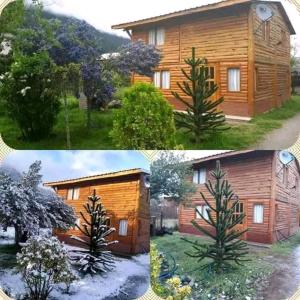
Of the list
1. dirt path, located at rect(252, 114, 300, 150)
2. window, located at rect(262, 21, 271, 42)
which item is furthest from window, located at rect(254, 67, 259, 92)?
dirt path, located at rect(252, 114, 300, 150)

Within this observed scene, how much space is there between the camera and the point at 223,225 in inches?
157

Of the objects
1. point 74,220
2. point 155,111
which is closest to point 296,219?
point 155,111

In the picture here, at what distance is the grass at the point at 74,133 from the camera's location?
12.2ft

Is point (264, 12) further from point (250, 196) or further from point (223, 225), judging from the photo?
point (223, 225)

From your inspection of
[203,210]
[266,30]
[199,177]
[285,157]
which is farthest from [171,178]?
[266,30]

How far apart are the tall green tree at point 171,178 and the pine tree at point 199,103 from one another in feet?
0.85

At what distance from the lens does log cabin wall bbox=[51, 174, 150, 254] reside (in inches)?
156

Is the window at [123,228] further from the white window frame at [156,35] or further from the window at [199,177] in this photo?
the white window frame at [156,35]

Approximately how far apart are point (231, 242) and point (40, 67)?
1.84m

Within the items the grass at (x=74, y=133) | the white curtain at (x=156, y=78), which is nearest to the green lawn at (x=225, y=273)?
the grass at (x=74, y=133)

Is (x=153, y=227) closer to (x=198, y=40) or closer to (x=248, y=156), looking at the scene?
(x=248, y=156)

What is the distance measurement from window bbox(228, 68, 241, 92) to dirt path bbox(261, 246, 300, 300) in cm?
131

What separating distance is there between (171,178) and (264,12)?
4.33 feet

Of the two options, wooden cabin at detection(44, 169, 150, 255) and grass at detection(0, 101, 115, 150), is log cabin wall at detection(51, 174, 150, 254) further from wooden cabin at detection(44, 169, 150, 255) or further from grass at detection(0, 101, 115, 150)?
grass at detection(0, 101, 115, 150)
